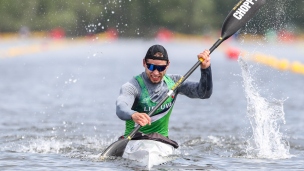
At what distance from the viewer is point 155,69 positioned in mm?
9984

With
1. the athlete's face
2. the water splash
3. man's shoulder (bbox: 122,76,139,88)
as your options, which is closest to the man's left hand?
the athlete's face

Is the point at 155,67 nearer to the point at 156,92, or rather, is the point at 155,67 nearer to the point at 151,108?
the point at 156,92

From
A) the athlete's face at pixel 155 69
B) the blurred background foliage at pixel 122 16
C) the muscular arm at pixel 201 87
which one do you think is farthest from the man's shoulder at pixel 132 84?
the blurred background foliage at pixel 122 16

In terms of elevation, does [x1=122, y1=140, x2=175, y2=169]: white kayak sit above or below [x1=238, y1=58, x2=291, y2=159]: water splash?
below

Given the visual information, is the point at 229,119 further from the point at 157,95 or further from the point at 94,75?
the point at 94,75

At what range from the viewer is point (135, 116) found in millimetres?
9242

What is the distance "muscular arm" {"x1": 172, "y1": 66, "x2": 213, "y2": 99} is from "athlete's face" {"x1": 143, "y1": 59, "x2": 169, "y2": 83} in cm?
39

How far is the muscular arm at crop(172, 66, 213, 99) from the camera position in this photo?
9906 millimetres

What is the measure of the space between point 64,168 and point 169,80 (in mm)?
1728

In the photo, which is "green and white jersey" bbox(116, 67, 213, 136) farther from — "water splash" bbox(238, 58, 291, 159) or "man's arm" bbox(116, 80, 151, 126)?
"water splash" bbox(238, 58, 291, 159)

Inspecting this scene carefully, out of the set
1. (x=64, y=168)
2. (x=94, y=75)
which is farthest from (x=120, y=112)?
(x=94, y=75)

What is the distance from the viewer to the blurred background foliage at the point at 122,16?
7069 cm

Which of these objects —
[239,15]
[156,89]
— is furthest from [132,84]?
[239,15]

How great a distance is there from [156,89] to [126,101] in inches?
24.1
